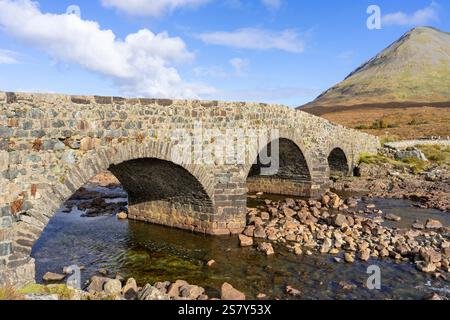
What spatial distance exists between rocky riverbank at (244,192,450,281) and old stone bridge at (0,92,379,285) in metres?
1.69

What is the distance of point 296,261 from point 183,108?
6264mm

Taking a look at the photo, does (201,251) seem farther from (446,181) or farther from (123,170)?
(446,181)

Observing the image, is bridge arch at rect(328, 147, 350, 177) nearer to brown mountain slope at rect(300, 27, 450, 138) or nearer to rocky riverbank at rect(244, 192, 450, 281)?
rocky riverbank at rect(244, 192, 450, 281)

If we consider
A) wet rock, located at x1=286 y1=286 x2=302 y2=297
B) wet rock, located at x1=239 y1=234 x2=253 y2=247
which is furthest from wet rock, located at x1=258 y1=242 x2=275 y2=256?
wet rock, located at x1=286 y1=286 x2=302 y2=297

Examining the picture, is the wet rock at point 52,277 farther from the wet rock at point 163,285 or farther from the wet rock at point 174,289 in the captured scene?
the wet rock at point 174,289

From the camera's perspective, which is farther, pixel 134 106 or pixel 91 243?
pixel 91 243

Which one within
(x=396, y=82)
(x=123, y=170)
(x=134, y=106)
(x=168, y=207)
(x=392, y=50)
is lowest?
(x=168, y=207)

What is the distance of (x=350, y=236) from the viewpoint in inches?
581

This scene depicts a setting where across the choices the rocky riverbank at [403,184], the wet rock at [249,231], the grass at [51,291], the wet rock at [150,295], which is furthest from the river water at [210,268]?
the rocky riverbank at [403,184]

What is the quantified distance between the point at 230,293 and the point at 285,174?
1473 cm

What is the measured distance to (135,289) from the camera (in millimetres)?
9539

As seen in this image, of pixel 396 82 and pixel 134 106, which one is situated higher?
pixel 396 82

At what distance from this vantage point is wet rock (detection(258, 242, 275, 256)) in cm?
1326

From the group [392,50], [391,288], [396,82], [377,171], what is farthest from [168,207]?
[392,50]
